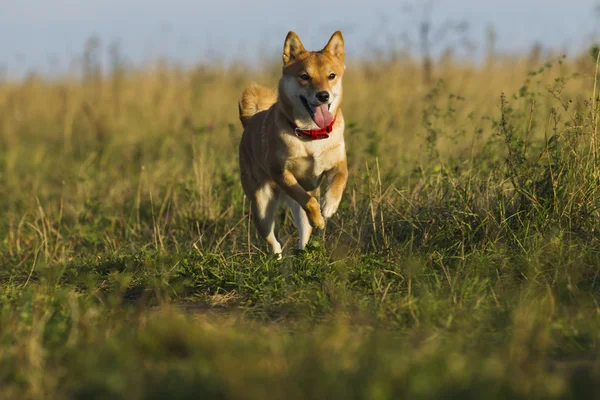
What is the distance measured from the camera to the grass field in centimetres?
267

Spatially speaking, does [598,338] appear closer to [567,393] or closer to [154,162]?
[567,393]

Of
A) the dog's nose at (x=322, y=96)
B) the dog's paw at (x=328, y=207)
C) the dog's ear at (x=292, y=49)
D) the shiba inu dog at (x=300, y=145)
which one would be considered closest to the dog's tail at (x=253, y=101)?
the shiba inu dog at (x=300, y=145)

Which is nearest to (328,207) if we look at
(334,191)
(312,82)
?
(334,191)

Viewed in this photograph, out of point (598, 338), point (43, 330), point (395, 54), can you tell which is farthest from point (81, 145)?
point (598, 338)

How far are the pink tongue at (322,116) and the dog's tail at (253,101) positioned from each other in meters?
1.03

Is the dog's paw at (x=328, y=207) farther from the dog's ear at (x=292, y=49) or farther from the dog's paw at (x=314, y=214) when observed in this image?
the dog's ear at (x=292, y=49)

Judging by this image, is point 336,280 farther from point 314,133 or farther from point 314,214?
point 314,133

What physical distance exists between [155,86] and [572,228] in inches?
354

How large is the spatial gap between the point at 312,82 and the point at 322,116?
28 centimetres

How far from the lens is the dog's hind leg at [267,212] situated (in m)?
5.34

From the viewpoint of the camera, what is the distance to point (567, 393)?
253 centimetres

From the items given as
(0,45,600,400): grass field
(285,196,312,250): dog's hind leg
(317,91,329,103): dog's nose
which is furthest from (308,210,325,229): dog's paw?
(317,91,329,103): dog's nose

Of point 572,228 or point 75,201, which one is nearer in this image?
point 572,228

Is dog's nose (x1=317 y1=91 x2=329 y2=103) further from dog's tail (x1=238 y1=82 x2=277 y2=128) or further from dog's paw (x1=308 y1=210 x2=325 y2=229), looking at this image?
dog's tail (x1=238 y1=82 x2=277 y2=128)
